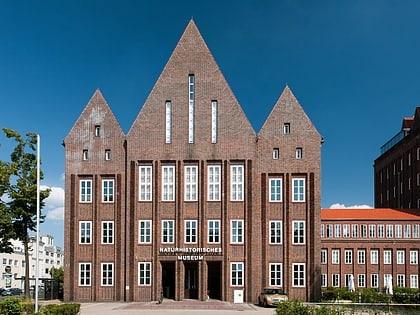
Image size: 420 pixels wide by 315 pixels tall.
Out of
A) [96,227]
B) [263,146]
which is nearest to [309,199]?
[263,146]

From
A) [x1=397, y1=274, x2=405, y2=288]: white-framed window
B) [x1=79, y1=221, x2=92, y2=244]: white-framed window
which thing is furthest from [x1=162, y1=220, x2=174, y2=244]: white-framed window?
[x1=397, y1=274, x2=405, y2=288]: white-framed window

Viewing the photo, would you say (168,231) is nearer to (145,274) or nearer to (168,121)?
(145,274)

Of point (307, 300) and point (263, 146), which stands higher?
point (263, 146)

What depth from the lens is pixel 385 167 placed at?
9862 centimetres

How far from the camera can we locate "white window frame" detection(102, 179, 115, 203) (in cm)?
5097

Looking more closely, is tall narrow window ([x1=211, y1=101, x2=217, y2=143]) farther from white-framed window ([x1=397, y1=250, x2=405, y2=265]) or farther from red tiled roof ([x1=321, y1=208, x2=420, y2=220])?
white-framed window ([x1=397, y1=250, x2=405, y2=265])

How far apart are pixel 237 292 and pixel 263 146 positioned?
13727mm

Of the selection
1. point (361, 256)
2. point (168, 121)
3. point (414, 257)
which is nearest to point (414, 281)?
point (414, 257)

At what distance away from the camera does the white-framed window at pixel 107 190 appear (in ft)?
167

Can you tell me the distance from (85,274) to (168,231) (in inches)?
352

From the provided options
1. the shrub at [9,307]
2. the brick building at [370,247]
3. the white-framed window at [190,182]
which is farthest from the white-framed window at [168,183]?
the brick building at [370,247]

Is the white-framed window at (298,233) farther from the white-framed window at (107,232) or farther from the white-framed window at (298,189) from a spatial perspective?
the white-framed window at (107,232)

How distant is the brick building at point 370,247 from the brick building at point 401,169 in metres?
10.4

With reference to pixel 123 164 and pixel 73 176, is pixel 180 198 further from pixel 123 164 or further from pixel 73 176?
pixel 73 176
